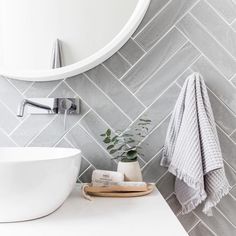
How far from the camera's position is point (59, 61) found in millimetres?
1302

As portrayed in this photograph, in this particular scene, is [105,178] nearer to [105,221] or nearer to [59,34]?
[105,221]

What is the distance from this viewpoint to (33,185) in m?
0.86

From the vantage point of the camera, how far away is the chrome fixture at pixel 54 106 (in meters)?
1.28

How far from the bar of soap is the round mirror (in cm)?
38

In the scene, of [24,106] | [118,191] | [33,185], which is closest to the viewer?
[33,185]

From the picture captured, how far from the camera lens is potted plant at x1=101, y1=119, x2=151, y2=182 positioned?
1.19 meters

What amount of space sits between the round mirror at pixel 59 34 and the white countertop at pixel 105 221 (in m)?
0.50

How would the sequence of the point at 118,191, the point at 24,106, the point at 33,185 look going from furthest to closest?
the point at 24,106 < the point at 118,191 < the point at 33,185

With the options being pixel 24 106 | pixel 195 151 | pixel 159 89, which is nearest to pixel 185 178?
pixel 195 151

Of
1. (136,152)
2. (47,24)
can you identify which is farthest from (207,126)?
(47,24)

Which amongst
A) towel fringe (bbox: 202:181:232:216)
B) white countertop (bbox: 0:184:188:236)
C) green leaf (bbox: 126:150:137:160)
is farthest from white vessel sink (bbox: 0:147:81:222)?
towel fringe (bbox: 202:181:232:216)

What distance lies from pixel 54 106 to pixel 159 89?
390mm

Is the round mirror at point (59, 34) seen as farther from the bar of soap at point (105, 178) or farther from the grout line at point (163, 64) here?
the bar of soap at point (105, 178)

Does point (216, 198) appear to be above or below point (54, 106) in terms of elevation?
above
